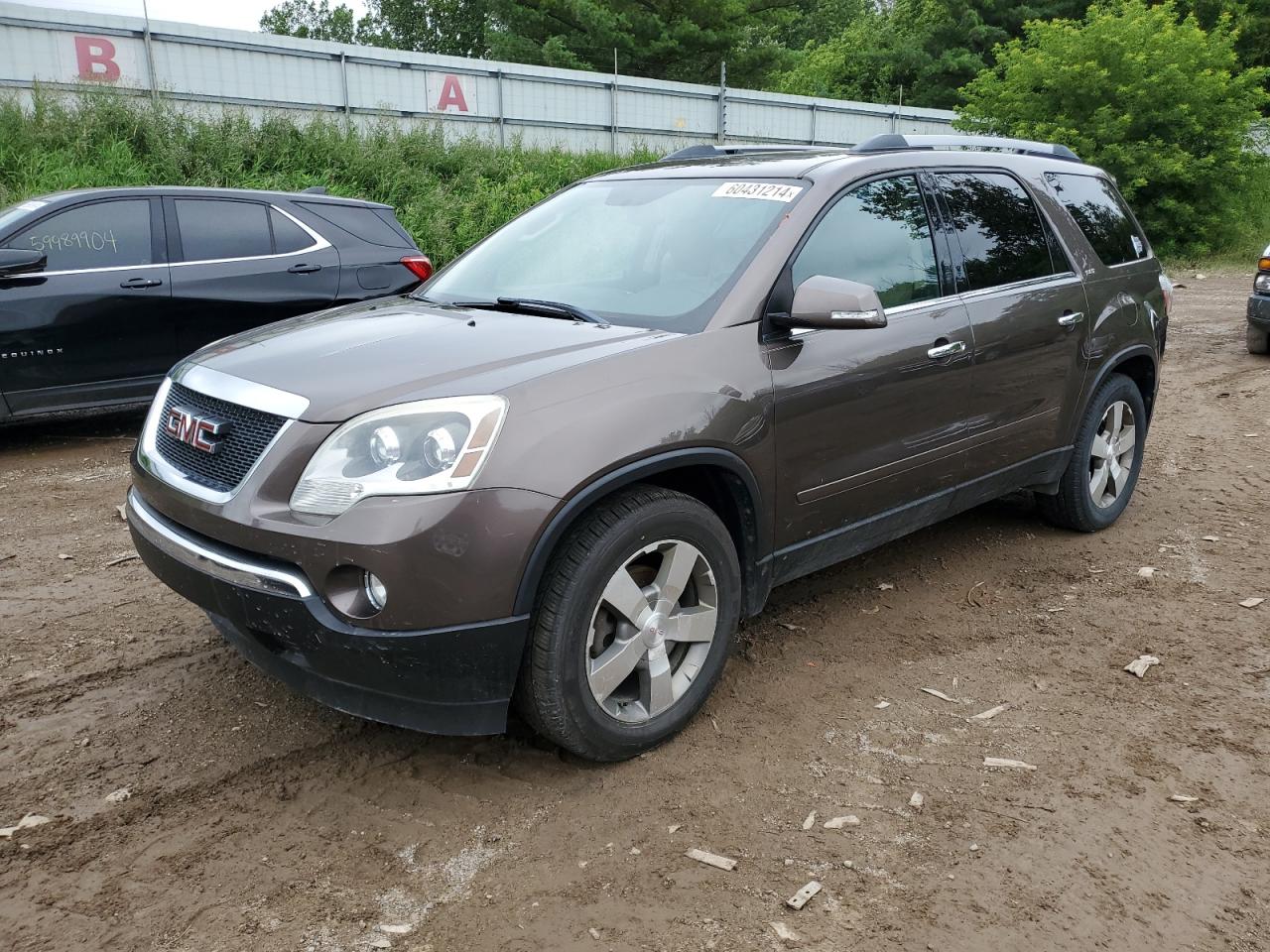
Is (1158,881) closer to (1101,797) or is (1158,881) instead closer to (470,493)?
(1101,797)

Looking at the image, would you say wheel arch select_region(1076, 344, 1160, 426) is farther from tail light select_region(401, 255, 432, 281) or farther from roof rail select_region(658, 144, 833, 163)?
tail light select_region(401, 255, 432, 281)

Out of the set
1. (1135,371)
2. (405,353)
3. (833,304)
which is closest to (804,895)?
(833,304)

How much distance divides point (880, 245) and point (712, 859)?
2.27 metres

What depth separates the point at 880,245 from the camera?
3859 millimetres

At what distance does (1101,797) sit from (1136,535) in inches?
107

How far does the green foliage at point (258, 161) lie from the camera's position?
1313 cm

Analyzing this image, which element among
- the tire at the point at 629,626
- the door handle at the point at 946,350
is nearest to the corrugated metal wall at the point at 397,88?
the door handle at the point at 946,350

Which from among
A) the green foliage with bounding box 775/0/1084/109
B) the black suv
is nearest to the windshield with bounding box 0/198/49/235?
the black suv

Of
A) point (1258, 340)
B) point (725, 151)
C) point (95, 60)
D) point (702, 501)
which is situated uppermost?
point (95, 60)

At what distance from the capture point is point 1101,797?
3.01 meters

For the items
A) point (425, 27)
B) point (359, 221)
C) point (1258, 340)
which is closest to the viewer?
point (359, 221)

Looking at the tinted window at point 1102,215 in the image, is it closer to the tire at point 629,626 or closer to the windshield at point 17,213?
the tire at point 629,626

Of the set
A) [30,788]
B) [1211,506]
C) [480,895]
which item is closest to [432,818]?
[480,895]

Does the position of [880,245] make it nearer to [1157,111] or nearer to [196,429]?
[196,429]
